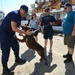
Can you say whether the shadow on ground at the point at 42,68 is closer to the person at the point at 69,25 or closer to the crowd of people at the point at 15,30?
the crowd of people at the point at 15,30

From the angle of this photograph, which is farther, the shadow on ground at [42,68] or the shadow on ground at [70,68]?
the shadow on ground at [42,68]

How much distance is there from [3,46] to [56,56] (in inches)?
101

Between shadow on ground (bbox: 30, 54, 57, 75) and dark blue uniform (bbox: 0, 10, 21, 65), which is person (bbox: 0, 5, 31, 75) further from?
shadow on ground (bbox: 30, 54, 57, 75)

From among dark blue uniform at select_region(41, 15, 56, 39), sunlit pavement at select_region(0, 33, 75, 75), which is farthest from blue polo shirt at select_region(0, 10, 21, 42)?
dark blue uniform at select_region(41, 15, 56, 39)

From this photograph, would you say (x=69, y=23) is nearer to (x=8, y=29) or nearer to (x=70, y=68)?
(x=70, y=68)

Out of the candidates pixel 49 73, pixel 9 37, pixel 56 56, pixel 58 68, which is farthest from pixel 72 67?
pixel 9 37

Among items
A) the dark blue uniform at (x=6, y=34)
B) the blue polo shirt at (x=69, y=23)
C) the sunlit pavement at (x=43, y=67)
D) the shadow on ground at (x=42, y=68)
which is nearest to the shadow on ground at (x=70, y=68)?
the sunlit pavement at (x=43, y=67)

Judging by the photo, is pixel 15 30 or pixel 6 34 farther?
pixel 6 34

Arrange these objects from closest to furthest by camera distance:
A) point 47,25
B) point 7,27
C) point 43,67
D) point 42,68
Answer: point 7,27
point 42,68
point 43,67
point 47,25

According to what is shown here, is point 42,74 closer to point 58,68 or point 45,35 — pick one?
point 58,68

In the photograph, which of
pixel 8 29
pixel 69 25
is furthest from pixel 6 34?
pixel 69 25

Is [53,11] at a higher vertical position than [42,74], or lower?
lower

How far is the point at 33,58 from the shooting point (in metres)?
7.66

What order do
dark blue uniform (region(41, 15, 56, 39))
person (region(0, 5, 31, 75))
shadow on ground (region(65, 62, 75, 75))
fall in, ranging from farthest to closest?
dark blue uniform (region(41, 15, 56, 39))
shadow on ground (region(65, 62, 75, 75))
person (region(0, 5, 31, 75))
